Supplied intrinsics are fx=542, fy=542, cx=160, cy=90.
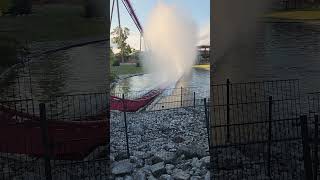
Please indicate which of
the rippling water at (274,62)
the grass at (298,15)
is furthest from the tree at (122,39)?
the grass at (298,15)

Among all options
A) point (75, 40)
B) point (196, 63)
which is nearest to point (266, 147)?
point (196, 63)

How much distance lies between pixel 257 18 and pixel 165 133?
1.41 m

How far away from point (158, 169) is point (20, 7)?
1.86 m

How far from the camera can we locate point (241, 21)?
204 inches

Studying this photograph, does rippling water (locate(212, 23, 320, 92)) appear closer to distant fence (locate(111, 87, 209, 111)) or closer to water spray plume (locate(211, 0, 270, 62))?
water spray plume (locate(211, 0, 270, 62))

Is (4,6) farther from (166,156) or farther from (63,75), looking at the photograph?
(166,156)

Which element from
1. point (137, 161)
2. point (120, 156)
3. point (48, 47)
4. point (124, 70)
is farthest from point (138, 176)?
point (48, 47)

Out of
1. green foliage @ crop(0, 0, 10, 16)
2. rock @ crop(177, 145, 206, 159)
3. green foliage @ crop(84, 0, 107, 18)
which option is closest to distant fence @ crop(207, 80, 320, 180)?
rock @ crop(177, 145, 206, 159)

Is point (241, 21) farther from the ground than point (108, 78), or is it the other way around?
point (241, 21)

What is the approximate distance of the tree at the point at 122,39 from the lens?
4.80m

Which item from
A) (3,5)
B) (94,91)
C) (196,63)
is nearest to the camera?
(3,5)

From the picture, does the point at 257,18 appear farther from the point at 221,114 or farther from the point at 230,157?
the point at 230,157

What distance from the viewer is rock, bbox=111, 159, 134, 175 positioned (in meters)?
4.86

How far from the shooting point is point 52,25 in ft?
15.0
